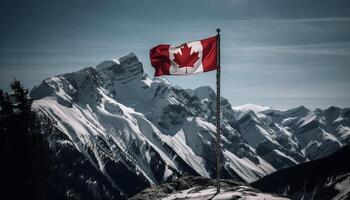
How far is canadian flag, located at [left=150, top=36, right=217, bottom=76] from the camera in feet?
89.8

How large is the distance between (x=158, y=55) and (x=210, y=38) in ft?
13.0

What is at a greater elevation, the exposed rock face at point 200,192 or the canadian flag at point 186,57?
the canadian flag at point 186,57

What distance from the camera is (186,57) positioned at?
1093 inches

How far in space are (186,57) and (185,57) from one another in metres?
0.08

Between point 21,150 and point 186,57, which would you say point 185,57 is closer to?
point 186,57

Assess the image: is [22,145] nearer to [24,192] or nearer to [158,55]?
[24,192]

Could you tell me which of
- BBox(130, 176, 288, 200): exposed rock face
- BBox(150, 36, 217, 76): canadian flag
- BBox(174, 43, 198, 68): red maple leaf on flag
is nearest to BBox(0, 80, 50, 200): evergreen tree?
BBox(130, 176, 288, 200): exposed rock face

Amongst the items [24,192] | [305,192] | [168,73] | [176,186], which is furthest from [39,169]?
[305,192]

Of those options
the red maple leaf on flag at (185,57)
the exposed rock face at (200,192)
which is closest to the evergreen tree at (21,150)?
the exposed rock face at (200,192)

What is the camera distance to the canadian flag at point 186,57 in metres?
27.4

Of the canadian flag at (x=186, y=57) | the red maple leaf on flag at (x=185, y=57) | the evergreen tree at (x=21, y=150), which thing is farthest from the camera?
the evergreen tree at (x=21, y=150)

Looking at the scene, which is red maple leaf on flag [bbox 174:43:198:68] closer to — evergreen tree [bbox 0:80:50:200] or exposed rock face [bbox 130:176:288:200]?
exposed rock face [bbox 130:176:288:200]

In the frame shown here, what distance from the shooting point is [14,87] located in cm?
4281

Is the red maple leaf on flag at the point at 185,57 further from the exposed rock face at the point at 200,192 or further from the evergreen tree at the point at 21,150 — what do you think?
the evergreen tree at the point at 21,150
